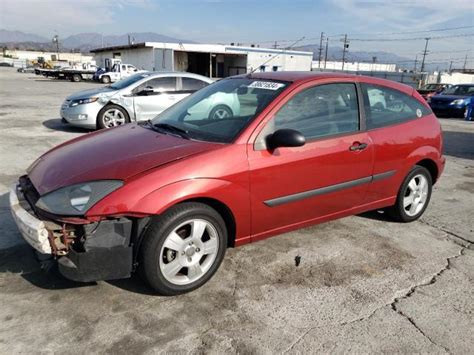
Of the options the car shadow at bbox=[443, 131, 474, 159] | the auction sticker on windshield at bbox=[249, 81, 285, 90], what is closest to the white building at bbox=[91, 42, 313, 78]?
the car shadow at bbox=[443, 131, 474, 159]

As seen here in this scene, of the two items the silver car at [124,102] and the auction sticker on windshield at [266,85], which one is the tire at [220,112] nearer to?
the auction sticker on windshield at [266,85]

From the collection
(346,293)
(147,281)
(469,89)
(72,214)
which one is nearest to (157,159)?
(72,214)

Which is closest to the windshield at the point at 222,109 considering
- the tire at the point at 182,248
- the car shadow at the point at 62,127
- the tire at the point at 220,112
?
the tire at the point at 220,112

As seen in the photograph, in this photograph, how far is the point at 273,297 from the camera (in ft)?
9.87

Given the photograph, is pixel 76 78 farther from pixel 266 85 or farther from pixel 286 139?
pixel 286 139

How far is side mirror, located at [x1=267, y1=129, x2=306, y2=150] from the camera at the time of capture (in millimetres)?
3105

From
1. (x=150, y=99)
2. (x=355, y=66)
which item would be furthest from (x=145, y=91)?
(x=355, y=66)

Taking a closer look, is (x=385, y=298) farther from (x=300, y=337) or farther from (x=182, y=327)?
(x=182, y=327)

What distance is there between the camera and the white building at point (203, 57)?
42.6m

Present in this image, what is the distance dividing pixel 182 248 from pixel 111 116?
7.08 metres

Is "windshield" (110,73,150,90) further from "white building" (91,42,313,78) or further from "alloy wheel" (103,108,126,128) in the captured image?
"white building" (91,42,313,78)

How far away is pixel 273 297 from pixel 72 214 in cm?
155

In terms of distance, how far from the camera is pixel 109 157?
3047 mm

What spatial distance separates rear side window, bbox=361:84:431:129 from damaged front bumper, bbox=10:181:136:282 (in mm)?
2535
